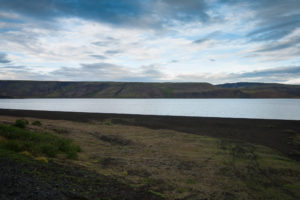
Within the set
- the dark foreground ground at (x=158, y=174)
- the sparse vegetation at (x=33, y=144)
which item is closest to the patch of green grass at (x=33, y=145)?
the sparse vegetation at (x=33, y=144)

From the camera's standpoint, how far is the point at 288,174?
10.6 m

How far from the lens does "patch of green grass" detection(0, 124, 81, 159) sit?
10219 mm

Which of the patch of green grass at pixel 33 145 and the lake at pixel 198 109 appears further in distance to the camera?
the lake at pixel 198 109

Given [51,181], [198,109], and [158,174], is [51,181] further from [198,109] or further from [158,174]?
[198,109]

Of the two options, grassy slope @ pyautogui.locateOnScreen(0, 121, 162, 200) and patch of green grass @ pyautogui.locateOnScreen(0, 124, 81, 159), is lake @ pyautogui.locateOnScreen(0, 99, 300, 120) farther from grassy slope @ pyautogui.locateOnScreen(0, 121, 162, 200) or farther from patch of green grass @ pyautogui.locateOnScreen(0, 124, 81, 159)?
grassy slope @ pyautogui.locateOnScreen(0, 121, 162, 200)

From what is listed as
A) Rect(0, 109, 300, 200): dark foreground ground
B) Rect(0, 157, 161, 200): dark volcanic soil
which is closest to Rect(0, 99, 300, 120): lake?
Rect(0, 109, 300, 200): dark foreground ground

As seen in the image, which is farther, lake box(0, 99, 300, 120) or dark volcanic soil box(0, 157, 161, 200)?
lake box(0, 99, 300, 120)

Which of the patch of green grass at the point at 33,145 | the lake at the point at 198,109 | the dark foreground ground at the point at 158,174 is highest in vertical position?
the lake at the point at 198,109

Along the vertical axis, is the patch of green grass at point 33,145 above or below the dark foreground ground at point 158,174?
above

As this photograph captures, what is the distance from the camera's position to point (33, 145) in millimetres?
10914

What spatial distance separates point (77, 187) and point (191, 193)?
160 inches

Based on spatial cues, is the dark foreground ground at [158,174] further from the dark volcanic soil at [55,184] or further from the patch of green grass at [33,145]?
the patch of green grass at [33,145]

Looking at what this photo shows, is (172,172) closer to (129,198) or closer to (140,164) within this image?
(140,164)

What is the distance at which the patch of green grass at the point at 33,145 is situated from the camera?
10.2 m
